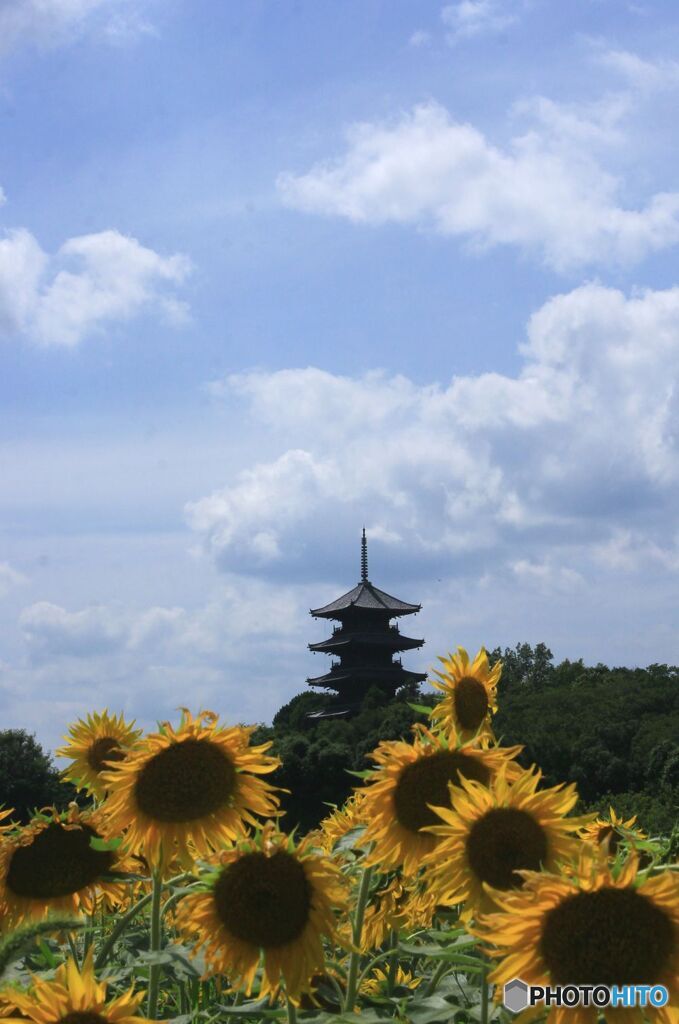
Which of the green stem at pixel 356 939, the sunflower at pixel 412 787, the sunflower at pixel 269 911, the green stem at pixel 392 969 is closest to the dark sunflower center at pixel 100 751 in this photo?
the green stem at pixel 392 969

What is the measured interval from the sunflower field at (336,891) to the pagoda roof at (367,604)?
204 ft

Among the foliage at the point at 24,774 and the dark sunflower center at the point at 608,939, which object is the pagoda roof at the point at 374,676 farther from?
the dark sunflower center at the point at 608,939

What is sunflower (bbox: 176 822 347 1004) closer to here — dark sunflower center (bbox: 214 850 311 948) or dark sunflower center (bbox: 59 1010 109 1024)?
dark sunflower center (bbox: 214 850 311 948)

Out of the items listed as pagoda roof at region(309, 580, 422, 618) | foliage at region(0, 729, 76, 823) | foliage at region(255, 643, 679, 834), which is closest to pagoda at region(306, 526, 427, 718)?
pagoda roof at region(309, 580, 422, 618)

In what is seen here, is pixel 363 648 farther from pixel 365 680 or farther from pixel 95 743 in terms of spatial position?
pixel 95 743

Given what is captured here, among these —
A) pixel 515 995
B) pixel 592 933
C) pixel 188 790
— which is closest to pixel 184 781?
pixel 188 790

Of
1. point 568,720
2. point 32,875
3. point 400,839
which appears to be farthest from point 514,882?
point 568,720

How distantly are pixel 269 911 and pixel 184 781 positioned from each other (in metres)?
0.58

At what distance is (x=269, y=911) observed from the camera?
274 centimetres

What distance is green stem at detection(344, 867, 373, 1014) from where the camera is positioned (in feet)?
9.02

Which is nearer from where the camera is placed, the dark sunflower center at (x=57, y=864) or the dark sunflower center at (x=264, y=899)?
the dark sunflower center at (x=264, y=899)

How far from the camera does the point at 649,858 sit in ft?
11.7

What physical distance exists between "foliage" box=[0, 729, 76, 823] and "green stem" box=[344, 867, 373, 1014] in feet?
130

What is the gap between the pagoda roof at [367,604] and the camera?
217 ft
